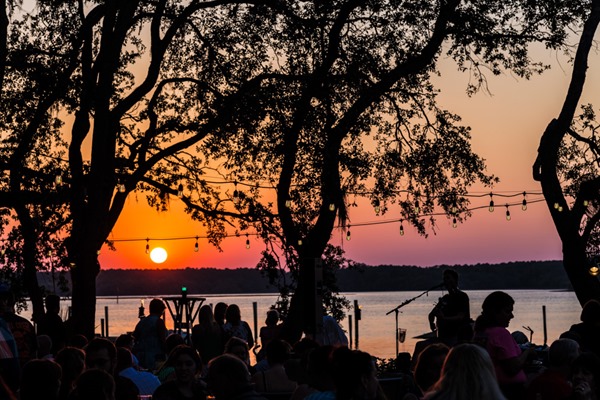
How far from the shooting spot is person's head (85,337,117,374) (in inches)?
380

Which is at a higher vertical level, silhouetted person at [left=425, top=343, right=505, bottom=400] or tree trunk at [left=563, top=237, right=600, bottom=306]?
tree trunk at [left=563, top=237, right=600, bottom=306]

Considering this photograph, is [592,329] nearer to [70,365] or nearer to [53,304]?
[70,365]

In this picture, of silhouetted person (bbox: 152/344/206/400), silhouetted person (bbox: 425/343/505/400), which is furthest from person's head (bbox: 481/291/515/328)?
silhouetted person (bbox: 425/343/505/400)

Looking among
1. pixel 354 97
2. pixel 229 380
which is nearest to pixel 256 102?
pixel 354 97

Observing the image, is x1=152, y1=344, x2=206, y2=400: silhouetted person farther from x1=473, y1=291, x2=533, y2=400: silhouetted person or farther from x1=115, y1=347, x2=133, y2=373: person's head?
x1=473, y1=291, x2=533, y2=400: silhouetted person

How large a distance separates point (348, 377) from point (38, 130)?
1883 centimetres

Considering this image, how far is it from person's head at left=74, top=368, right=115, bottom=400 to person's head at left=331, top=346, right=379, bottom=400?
136 centimetres

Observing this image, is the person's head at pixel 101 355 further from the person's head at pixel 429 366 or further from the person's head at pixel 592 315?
the person's head at pixel 592 315

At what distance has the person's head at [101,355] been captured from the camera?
9.66 meters

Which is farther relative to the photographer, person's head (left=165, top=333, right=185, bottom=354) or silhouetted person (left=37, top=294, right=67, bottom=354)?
silhouetted person (left=37, top=294, right=67, bottom=354)

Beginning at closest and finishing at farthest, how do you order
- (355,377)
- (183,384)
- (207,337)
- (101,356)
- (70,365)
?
1. (355,377)
2. (183,384)
3. (70,365)
4. (101,356)
5. (207,337)

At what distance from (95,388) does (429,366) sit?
2386 millimetres

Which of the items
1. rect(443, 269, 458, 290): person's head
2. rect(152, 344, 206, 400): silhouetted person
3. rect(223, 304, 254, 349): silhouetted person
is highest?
rect(443, 269, 458, 290): person's head

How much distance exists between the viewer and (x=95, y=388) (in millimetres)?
6570
